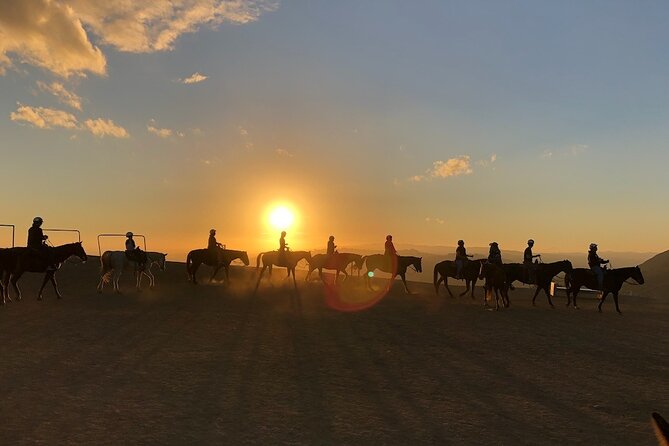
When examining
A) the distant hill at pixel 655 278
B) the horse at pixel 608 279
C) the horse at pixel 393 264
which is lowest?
the distant hill at pixel 655 278

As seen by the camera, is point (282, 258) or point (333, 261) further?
point (333, 261)

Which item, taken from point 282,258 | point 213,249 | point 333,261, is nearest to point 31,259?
point 213,249

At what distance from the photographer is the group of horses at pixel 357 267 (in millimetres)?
18016

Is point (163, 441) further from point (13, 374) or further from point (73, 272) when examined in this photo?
point (73, 272)

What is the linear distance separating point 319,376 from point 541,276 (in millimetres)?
16597

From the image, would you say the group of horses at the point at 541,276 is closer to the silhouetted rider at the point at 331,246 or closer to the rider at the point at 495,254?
the rider at the point at 495,254

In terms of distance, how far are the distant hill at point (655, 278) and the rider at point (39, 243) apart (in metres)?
91.3

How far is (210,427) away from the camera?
6668 millimetres

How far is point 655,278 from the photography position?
118188 millimetres

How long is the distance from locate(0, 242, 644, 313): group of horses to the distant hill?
7378cm

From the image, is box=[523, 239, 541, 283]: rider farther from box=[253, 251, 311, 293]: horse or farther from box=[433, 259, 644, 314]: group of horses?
box=[253, 251, 311, 293]: horse

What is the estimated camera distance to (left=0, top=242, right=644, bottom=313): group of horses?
18.0 meters

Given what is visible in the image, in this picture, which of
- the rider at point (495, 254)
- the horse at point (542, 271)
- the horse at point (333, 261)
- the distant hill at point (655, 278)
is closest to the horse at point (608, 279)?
the horse at point (542, 271)

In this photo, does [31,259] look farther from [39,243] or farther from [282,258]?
[282,258]
